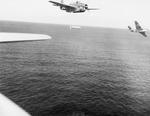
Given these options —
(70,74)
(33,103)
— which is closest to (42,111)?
(33,103)

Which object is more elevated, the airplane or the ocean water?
the airplane

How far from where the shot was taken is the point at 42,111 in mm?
41344

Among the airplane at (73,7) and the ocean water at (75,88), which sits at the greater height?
the airplane at (73,7)

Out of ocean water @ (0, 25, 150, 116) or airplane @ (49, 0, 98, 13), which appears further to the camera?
ocean water @ (0, 25, 150, 116)

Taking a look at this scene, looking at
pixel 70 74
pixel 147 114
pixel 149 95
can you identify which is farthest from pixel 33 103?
pixel 149 95

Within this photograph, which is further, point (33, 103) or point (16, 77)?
point (16, 77)

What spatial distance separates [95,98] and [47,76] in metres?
25.4

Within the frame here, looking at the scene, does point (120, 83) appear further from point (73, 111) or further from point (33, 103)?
point (33, 103)

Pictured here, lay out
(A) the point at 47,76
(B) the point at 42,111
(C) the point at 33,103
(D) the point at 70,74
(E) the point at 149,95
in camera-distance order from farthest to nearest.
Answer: (D) the point at 70,74
(A) the point at 47,76
(E) the point at 149,95
(C) the point at 33,103
(B) the point at 42,111

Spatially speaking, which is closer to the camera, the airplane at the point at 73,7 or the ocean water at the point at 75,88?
the airplane at the point at 73,7

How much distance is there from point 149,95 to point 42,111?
38769 millimetres

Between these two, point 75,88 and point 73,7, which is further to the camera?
point 75,88

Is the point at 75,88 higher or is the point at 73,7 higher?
the point at 73,7

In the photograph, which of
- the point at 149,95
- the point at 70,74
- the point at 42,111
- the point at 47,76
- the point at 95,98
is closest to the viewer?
the point at 42,111
